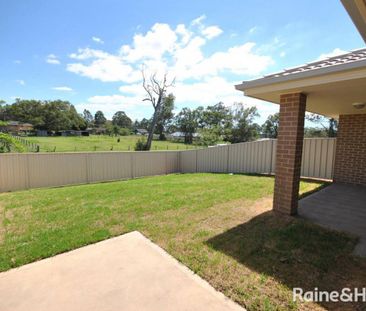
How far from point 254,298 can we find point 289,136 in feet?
9.83

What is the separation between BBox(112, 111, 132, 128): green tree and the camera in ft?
325

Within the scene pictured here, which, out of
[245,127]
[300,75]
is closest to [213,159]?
[300,75]

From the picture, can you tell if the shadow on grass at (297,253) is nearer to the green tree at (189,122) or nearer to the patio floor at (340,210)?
the patio floor at (340,210)

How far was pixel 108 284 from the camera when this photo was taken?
2357 mm

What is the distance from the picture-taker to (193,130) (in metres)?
56.6

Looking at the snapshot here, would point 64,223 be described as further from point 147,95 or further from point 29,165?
point 147,95

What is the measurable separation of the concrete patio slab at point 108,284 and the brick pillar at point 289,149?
8.49ft

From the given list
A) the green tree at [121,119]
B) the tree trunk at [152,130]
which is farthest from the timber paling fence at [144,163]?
the green tree at [121,119]

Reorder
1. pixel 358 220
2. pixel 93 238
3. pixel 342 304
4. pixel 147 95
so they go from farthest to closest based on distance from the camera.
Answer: pixel 147 95
pixel 358 220
pixel 93 238
pixel 342 304

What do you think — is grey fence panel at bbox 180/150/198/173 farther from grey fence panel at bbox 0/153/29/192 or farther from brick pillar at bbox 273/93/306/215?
brick pillar at bbox 273/93/306/215

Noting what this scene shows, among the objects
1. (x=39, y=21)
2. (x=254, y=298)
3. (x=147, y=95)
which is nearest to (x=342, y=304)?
(x=254, y=298)

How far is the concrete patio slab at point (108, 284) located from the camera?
6.73 ft

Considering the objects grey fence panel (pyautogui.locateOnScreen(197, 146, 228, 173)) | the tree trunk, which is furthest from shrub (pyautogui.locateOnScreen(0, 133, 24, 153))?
the tree trunk

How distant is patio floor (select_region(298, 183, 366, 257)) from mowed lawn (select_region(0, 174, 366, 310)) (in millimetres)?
328
